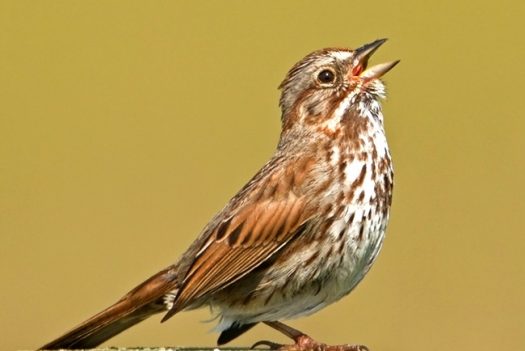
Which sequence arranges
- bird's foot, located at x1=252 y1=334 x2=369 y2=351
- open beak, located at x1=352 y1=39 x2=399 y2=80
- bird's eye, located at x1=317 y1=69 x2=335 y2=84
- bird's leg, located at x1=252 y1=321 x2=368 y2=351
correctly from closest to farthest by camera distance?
bird's leg, located at x1=252 y1=321 x2=368 y2=351, bird's foot, located at x1=252 y1=334 x2=369 y2=351, open beak, located at x1=352 y1=39 x2=399 y2=80, bird's eye, located at x1=317 y1=69 x2=335 y2=84

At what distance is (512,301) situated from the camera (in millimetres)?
13211

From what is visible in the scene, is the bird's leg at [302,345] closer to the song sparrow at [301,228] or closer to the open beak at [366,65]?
the song sparrow at [301,228]

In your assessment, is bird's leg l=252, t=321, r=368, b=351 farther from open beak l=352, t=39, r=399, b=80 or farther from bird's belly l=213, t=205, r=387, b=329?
open beak l=352, t=39, r=399, b=80

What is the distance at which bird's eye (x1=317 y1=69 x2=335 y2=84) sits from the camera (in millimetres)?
10141

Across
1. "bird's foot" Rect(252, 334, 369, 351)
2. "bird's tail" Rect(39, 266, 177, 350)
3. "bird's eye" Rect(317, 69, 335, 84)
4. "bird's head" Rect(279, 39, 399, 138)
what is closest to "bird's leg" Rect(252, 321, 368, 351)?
"bird's foot" Rect(252, 334, 369, 351)

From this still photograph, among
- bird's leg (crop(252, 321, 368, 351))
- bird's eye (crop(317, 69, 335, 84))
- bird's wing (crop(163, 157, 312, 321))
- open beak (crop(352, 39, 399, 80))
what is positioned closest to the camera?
bird's leg (crop(252, 321, 368, 351))

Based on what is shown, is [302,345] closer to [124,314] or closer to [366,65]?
[124,314]

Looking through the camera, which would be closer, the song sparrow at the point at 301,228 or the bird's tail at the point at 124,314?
the song sparrow at the point at 301,228

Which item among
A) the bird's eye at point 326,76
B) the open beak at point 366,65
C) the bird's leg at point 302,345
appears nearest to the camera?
the bird's leg at point 302,345

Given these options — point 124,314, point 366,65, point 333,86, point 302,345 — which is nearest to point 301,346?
point 302,345

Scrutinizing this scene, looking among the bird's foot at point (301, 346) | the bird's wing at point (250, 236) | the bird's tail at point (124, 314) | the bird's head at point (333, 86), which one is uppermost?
the bird's head at point (333, 86)

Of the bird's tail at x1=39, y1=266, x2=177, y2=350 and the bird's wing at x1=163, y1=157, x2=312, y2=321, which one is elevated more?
the bird's wing at x1=163, y1=157, x2=312, y2=321

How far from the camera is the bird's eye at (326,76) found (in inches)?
399

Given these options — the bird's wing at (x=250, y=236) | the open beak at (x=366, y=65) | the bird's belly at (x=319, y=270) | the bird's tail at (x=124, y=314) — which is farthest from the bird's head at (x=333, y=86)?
the bird's tail at (x=124, y=314)
